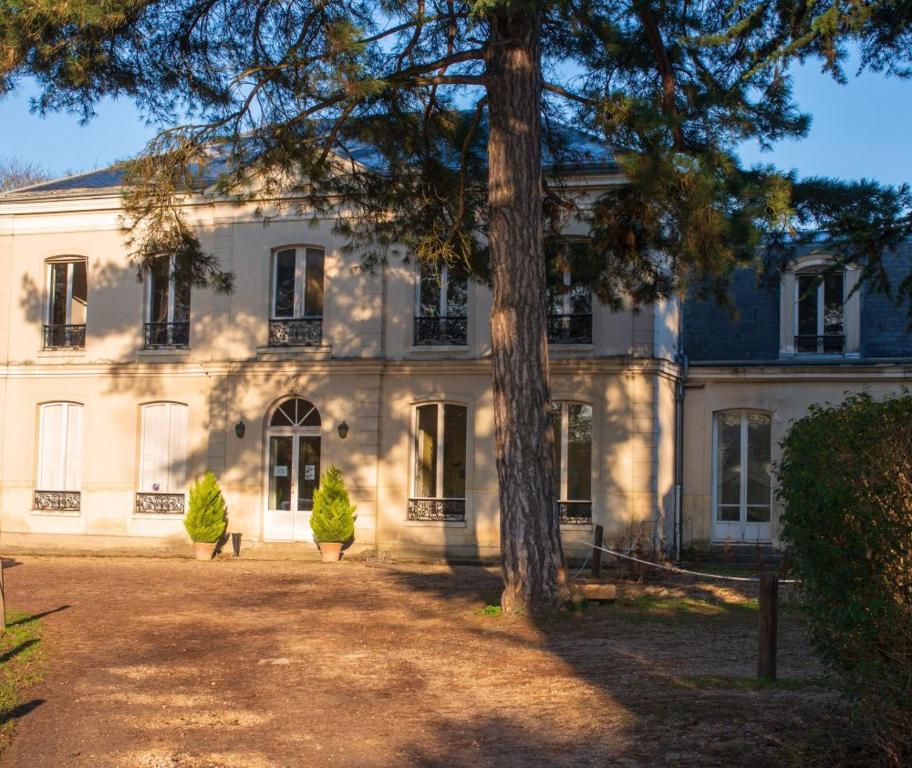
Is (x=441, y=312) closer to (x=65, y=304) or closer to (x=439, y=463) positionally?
(x=439, y=463)

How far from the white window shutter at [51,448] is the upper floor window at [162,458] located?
182 cm

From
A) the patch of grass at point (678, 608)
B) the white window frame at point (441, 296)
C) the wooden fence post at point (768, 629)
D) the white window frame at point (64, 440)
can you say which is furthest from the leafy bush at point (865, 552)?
the white window frame at point (64, 440)

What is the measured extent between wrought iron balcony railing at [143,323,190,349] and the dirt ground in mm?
7671

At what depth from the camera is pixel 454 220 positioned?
1366 centimetres

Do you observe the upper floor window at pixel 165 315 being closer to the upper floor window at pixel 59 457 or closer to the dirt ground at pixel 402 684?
the upper floor window at pixel 59 457

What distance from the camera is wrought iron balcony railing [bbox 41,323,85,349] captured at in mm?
22281

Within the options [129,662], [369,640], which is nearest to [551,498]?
[369,640]

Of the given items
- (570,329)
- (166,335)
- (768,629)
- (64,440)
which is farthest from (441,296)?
(768,629)

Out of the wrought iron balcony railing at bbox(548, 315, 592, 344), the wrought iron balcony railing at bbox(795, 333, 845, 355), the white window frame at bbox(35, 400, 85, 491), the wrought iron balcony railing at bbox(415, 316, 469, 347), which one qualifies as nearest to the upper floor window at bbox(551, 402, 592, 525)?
the wrought iron balcony railing at bbox(548, 315, 592, 344)

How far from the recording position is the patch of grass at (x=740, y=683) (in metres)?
8.07

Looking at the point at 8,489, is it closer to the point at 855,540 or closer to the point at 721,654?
the point at 721,654

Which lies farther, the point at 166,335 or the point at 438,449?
the point at 166,335

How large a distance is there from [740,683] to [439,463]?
12.3 metres

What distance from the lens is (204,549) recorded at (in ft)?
66.1
